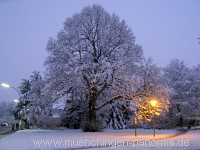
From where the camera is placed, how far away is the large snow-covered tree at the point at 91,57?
3706 cm

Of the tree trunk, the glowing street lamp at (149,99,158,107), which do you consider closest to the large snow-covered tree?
the tree trunk

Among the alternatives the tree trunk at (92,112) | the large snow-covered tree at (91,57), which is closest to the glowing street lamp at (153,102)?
the large snow-covered tree at (91,57)

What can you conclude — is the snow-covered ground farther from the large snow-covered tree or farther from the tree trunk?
A: the tree trunk

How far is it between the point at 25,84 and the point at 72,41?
25495mm

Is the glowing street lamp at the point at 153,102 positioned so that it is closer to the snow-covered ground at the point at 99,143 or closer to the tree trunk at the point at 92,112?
the tree trunk at the point at 92,112

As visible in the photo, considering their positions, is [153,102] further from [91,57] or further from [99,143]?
[99,143]

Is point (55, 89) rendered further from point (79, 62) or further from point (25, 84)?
point (25, 84)

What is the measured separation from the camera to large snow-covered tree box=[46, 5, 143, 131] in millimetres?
37062

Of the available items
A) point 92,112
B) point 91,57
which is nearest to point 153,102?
point 92,112

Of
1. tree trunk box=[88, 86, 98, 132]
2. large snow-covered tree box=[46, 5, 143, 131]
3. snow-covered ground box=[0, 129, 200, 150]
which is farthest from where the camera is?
tree trunk box=[88, 86, 98, 132]

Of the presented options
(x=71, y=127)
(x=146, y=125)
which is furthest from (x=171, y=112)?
(x=71, y=127)

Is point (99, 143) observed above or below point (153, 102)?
below

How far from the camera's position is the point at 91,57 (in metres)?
38.2

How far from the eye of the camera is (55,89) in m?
37.6
